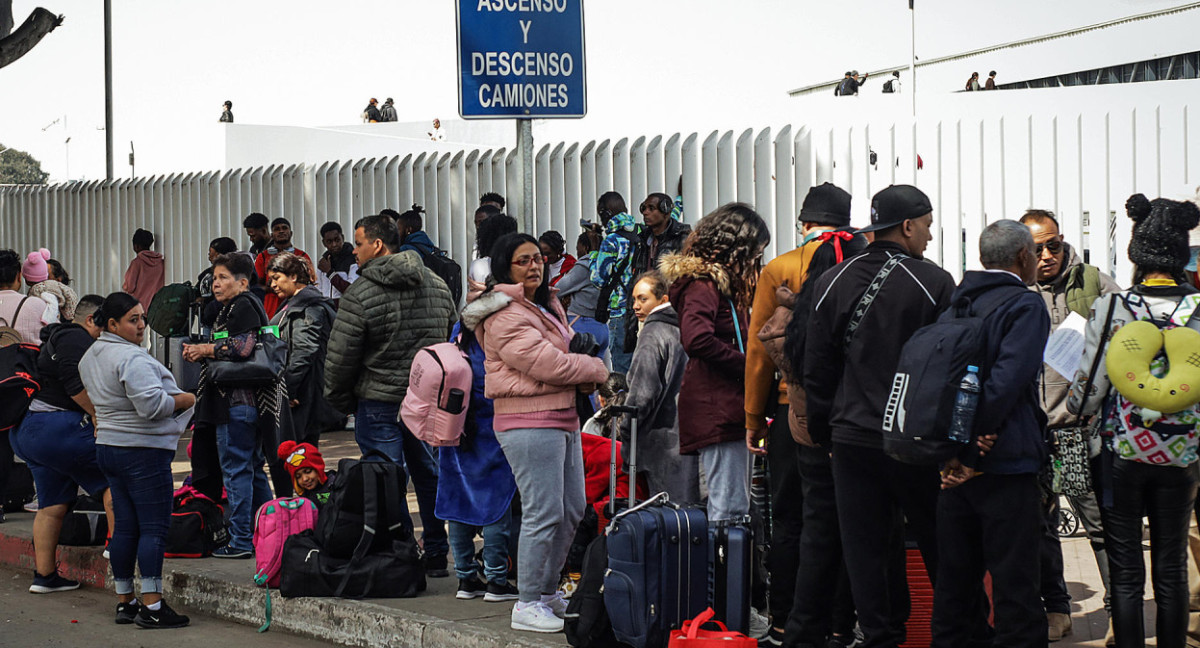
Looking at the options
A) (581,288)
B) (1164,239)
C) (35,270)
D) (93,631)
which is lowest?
(93,631)

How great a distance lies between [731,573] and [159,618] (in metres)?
3.27

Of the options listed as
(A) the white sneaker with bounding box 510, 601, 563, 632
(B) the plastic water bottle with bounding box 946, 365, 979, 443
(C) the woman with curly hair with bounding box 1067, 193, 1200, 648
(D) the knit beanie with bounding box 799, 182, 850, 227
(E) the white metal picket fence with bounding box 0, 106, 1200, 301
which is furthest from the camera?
→ (E) the white metal picket fence with bounding box 0, 106, 1200, 301

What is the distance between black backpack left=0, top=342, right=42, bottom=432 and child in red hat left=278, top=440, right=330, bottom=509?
1.91 metres

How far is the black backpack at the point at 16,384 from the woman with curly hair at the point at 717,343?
4435mm

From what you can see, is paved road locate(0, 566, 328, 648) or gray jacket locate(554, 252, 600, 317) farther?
gray jacket locate(554, 252, 600, 317)

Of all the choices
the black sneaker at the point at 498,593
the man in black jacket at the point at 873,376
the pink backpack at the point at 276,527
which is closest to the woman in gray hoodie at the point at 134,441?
the pink backpack at the point at 276,527

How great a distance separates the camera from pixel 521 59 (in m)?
6.55

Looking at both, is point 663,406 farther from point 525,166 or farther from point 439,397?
point 525,166

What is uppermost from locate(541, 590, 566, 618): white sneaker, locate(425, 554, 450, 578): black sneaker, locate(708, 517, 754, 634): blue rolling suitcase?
locate(708, 517, 754, 634): blue rolling suitcase

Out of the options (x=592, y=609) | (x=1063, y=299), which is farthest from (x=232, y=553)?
(x=1063, y=299)

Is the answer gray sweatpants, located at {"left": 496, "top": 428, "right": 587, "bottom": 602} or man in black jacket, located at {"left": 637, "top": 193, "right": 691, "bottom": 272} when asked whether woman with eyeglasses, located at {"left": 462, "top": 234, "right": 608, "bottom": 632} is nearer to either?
gray sweatpants, located at {"left": 496, "top": 428, "right": 587, "bottom": 602}

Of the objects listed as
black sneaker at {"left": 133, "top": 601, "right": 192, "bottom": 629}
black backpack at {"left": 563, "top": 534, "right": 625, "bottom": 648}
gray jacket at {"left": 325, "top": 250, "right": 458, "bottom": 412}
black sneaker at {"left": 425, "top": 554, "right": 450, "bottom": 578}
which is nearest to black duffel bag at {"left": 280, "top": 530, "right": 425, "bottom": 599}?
black sneaker at {"left": 425, "top": 554, "right": 450, "bottom": 578}

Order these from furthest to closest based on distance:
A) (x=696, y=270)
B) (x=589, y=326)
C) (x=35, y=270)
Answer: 1. (x=35, y=270)
2. (x=589, y=326)
3. (x=696, y=270)

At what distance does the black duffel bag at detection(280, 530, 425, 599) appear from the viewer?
6961 millimetres
